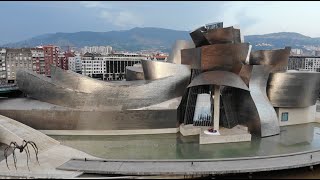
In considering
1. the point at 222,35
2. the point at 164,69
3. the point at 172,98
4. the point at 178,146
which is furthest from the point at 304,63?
the point at 178,146

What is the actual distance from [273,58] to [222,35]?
6.39 metres

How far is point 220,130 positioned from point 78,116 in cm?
1115

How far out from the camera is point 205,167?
14.8m

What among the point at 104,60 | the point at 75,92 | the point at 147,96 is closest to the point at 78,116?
the point at 75,92

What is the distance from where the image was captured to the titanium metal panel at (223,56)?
21672mm

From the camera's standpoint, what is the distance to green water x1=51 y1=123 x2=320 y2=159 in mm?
18156

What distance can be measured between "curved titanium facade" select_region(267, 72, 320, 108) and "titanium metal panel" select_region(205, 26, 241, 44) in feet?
18.2

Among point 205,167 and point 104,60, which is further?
point 104,60

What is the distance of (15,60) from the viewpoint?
7281cm

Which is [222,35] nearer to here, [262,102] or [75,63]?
[262,102]

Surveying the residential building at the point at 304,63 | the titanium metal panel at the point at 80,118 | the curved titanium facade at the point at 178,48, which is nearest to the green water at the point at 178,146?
the titanium metal panel at the point at 80,118

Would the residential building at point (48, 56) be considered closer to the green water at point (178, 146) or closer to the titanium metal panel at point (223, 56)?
the green water at point (178, 146)

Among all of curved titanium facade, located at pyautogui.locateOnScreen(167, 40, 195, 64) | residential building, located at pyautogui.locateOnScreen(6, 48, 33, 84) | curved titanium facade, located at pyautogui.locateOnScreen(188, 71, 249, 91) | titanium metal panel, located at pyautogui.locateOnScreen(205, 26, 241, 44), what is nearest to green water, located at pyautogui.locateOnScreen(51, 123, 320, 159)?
curved titanium facade, located at pyautogui.locateOnScreen(188, 71, 249, 91)

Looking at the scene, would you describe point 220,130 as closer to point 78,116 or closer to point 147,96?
point 147,96
